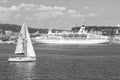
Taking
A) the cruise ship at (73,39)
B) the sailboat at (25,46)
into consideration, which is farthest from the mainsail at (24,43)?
the cruise ship at (73,39)

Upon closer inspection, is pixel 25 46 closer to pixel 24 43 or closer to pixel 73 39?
pixel 24 43

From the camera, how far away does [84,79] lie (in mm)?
35375

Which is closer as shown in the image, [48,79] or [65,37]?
[48,79]

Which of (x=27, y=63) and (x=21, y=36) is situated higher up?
(x=21, y=36)

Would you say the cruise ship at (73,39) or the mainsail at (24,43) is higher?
the mainsail at (24,43)

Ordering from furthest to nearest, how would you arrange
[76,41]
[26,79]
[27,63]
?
[76,41]
[27,63]
[26,79]

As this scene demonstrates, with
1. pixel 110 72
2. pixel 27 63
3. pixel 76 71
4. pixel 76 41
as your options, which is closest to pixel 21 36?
pixel 27 63

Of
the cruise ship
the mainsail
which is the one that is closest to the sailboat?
the mainsail

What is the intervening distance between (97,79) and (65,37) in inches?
5471

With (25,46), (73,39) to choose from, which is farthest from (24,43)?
(73,39)

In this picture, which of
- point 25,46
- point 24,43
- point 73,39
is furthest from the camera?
point 73,39

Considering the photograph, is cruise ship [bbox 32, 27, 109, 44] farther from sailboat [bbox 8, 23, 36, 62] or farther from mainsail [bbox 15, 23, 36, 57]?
mainsail [bbox 15, 23, 36, 57]

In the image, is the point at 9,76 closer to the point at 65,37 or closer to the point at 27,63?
the point at 27,63

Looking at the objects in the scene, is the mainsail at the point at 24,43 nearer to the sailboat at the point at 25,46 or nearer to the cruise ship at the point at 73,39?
the sailboat at the point at 25,46
